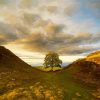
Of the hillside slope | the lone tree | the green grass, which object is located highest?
the lone tree

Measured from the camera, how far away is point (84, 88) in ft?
188

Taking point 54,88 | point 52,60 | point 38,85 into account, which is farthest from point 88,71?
point 52,60

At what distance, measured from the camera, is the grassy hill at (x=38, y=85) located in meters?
50.1

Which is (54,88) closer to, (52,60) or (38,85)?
(38,85)

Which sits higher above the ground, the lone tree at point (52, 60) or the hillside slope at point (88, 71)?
the lone tree at point (52, 60)

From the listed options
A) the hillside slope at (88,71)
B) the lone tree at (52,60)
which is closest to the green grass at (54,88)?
the hillside slope at (88,71)

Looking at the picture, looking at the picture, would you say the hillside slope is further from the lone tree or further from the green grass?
the lone tree

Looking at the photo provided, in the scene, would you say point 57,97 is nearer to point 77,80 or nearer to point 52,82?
point 52,82

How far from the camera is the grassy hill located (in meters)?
50.1

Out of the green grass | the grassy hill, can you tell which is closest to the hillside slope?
the grassy hill

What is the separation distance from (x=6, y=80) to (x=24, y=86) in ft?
16.2

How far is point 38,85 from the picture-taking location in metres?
54.3

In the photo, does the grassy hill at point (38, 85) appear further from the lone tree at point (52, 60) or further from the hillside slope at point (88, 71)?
the lone tree at point (52, 60)

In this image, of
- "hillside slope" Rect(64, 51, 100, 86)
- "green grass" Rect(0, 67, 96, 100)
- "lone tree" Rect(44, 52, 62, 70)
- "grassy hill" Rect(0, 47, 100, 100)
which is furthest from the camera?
"lone tree" Rect(44, 52, 62, 70)
